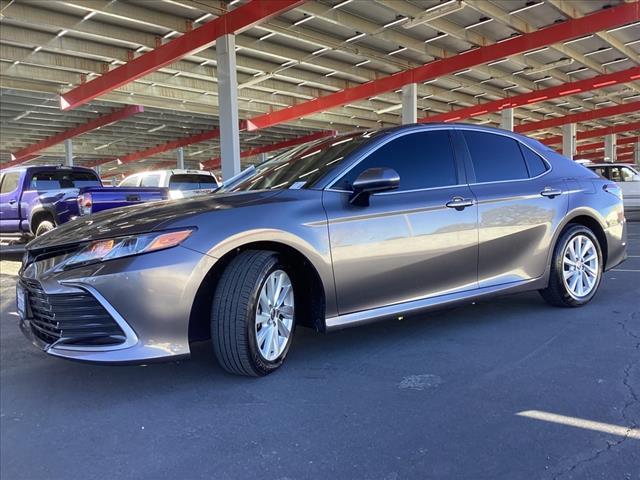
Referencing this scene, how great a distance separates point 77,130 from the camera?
86.8ft

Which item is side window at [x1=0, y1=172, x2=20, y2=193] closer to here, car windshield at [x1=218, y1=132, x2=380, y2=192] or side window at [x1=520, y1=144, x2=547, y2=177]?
car windshield at [x1=218, y1=132, x2=380, y2=192]

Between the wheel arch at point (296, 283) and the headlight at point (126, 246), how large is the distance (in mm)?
272

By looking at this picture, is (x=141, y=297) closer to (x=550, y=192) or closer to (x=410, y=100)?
(x=550, y=192)

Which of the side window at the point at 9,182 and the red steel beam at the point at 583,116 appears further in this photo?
the red steel beam at the point at 583,116

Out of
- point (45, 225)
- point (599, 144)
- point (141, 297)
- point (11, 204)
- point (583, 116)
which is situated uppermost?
point (599, 144)

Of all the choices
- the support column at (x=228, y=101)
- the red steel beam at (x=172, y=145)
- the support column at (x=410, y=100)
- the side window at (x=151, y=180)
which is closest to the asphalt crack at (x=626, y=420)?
the side window at (x=151, y=180)

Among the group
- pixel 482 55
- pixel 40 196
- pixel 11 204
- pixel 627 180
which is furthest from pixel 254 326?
pixel 482 55

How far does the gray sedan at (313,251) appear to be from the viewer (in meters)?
2.86

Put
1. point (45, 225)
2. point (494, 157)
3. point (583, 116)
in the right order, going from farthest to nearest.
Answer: point (583, 116) < point (45, 225) < point (494, 157)

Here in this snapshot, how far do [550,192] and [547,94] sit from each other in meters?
20.5

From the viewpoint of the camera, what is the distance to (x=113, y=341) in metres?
2.83

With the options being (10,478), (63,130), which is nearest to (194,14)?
(10,478)

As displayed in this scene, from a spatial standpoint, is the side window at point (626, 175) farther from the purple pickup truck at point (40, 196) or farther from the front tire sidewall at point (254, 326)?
the front tire sidewall at point (254, 326)

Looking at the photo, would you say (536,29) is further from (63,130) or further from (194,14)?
(63,130)
